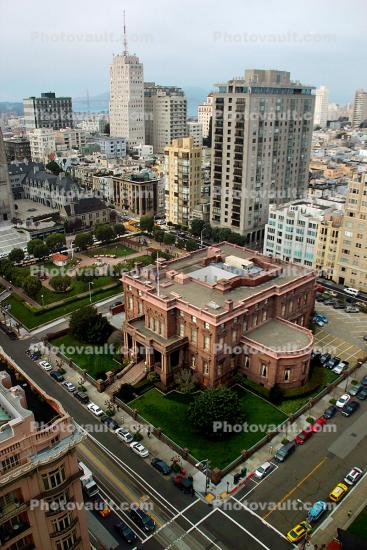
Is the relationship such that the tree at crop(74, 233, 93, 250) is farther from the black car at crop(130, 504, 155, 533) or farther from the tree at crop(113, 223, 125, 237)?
the black car at crop(130, 504, 155, 533)

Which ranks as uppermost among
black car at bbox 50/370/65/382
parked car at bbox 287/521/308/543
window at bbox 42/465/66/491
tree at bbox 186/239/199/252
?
window at bbox 42/465/66/491

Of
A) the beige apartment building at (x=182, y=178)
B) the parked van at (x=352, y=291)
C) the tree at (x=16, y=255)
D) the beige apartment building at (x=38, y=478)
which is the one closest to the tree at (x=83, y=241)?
the tree at (x=16, y=255)

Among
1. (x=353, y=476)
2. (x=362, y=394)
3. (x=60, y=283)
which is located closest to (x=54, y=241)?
(x=60, y=283)

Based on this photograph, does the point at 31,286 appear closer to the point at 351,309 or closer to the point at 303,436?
the point at 303,436

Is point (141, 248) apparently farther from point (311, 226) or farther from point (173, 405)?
point (173, 405)

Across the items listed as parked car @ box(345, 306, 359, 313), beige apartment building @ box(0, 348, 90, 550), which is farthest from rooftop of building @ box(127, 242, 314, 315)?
beige apartment building @ box(0, 348, 90, 550)

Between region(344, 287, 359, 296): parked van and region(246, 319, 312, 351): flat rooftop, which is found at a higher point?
region(246, 319, 312, 351): flat rooftop

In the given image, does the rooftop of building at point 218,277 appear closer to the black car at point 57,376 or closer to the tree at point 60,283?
the black car at point 57,376
